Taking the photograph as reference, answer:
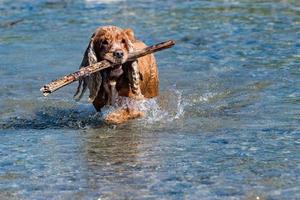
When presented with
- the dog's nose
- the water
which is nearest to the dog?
the dog's nose

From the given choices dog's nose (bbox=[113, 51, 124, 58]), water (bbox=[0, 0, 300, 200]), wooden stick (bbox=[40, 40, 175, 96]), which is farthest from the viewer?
dog's nose (bbox=[113, 51, 124, 58])

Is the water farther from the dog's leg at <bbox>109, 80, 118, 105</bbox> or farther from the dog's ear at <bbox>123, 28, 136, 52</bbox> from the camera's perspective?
the dog's ear at <bbox>123, 28, 136, 52</bbox>

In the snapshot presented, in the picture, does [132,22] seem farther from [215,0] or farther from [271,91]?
[271,91]

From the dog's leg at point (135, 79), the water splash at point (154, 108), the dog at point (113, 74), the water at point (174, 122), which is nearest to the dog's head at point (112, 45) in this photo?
the dog at point (113, 74)

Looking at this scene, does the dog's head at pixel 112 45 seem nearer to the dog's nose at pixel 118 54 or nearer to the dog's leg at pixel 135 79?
the dog's nose at pixel 118 54

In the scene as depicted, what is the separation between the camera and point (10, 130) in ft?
27.0

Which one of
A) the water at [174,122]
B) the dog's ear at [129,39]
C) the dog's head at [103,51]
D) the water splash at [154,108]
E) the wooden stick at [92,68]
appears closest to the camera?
the water at [174,122]

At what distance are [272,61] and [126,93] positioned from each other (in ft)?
11.8

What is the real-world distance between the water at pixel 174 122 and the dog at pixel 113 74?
20cm

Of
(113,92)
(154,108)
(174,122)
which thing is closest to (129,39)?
(113,92)

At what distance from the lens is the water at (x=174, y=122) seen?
6160 mm

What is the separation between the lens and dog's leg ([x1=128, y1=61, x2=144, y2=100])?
847 cm

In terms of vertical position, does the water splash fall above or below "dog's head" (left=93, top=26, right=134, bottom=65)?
below

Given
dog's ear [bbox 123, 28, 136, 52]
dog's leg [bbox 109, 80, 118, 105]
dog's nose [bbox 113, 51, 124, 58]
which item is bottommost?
dog's leg [bbox 109, 80, 118, 105]
